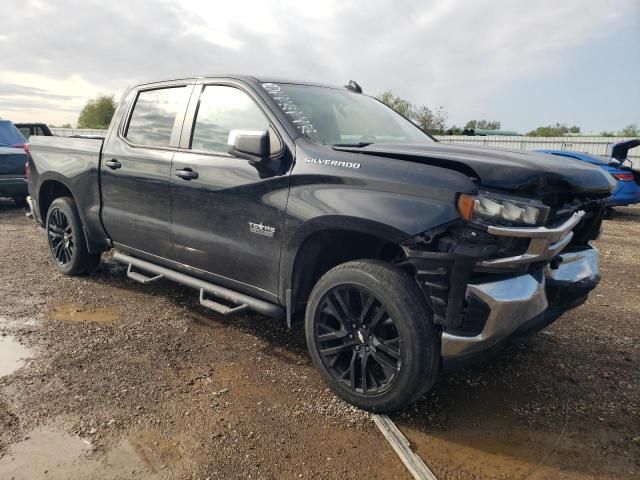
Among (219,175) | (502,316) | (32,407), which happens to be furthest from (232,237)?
(502,316)

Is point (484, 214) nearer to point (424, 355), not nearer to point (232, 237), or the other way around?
point (424, 355)

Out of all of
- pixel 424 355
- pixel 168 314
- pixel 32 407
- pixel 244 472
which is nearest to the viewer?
pixel 244 472

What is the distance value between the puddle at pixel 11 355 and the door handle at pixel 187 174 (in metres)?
1.63

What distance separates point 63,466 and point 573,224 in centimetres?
280

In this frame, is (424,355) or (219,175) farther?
(219,175)

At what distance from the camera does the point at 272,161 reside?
315 cm

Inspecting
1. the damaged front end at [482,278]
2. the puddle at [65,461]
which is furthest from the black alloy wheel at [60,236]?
the damaged front end at [482,278]

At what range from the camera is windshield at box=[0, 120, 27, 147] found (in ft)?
34.1

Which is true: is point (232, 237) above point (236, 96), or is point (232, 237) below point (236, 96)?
below

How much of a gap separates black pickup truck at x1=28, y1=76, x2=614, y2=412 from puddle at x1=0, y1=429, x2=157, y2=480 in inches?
44.2

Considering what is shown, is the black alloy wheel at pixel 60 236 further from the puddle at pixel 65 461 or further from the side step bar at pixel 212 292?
the puddle at pixel 65 461

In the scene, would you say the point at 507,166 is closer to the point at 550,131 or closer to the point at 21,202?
the point at 21,202

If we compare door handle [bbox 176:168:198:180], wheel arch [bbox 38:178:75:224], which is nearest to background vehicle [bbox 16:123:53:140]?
wheel arch [bbox 38:178:75:224]

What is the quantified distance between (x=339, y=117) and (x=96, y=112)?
55535 millimetres
